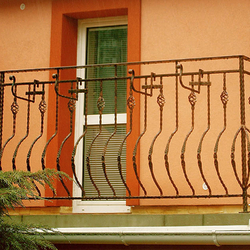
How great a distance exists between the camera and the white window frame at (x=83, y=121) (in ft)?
19.5

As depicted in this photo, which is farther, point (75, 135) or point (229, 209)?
point (75, 135)

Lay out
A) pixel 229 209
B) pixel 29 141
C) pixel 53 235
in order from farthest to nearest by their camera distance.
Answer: pixel 29 141, pixel 229 209, pixel 53 235

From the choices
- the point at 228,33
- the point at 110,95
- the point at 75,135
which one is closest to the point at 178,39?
the point at 228,33

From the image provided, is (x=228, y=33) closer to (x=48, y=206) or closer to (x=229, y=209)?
(x=229, y=209)

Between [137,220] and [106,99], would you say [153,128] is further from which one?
[137,220]

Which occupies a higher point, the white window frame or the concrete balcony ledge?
the white window frame

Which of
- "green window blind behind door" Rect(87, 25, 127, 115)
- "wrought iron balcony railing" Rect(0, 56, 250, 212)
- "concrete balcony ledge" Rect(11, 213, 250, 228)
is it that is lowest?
"concrete balcony ledge" Rect(11, 213, 250, 228)

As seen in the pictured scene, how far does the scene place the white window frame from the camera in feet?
19.5

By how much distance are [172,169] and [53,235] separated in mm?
1581

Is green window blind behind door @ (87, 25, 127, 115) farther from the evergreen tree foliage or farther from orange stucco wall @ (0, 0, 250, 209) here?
the evergreen tree foliage

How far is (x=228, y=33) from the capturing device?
5.67 meters

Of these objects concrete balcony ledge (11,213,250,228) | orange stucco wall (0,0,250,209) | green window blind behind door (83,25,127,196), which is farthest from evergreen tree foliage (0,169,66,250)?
green window blind behind door (83,25,127,196)

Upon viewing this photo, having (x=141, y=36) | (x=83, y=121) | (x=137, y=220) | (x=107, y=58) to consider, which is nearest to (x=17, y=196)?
(x=137, y=220)

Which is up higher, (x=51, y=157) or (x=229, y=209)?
(x=51, y=157)
